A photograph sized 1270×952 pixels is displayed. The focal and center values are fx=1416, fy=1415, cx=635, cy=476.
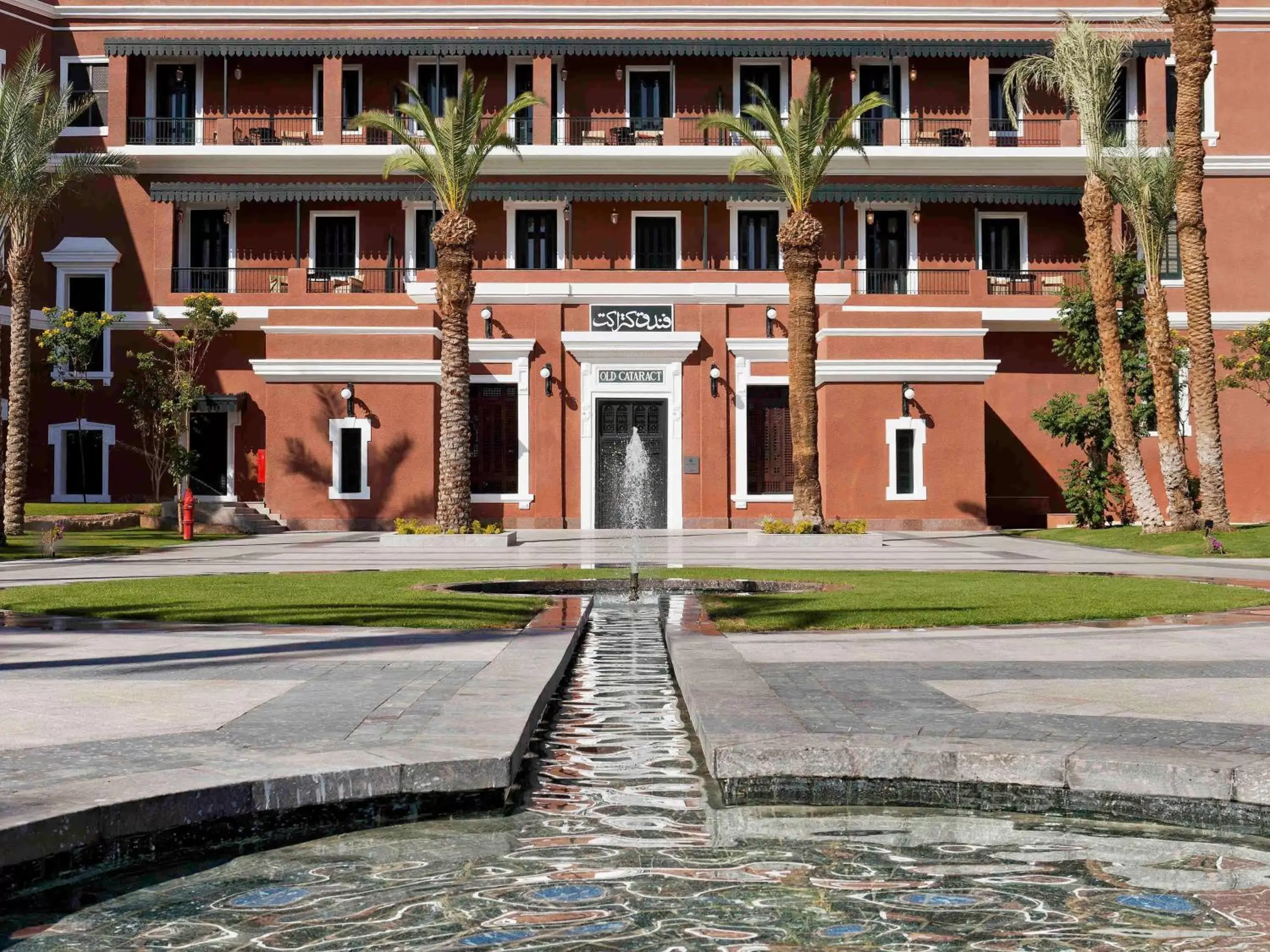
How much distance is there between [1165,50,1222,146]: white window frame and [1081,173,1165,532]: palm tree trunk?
11064 millimetres

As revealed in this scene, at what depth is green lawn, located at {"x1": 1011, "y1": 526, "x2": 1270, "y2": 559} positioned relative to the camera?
2378 cm

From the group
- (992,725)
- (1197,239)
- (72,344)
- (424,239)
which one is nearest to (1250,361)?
(1197,239)

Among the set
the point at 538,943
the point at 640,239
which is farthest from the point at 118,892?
the point at 640,239

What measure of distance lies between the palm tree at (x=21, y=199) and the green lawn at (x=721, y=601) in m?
12.8

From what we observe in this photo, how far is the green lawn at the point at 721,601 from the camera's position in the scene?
11.6m

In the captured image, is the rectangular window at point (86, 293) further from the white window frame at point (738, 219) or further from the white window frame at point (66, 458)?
the white window frame at point (738, 219)

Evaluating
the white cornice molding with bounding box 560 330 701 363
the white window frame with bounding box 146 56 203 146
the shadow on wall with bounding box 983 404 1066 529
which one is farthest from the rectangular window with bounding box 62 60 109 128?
the shadow on wall with bounding box 983 404 1066 529

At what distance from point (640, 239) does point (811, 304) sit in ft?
35.6

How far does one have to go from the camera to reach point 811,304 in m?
27.6

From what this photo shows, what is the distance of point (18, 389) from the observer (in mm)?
27844

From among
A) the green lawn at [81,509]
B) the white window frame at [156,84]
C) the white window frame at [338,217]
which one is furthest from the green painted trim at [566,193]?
the green lawn at [81,509]

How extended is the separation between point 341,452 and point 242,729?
26509 mm

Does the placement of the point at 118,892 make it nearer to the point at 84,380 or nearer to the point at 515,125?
the point at 84,380

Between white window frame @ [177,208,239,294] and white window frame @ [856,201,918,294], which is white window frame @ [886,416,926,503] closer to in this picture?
white window frame @ [856,201,918,294]
